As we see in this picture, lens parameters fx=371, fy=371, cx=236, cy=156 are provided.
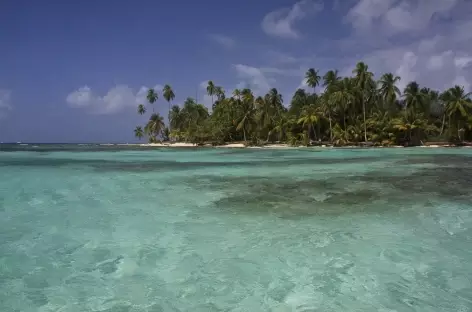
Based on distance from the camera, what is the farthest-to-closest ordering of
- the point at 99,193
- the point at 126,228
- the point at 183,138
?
the point at 183,138, the point at 99,193, the point at 126,228

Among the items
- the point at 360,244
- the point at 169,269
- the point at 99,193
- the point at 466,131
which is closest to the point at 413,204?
the point at 360,244

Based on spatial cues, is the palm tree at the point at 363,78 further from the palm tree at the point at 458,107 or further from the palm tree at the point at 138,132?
the palm tree at the point at 138,132

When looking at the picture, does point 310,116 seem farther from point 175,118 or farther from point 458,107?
point 175,118

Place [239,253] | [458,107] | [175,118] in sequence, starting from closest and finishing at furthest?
1. [239,253]
2. [458,107]
3. [175,118]

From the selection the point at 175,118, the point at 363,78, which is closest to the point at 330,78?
the point at 363,78

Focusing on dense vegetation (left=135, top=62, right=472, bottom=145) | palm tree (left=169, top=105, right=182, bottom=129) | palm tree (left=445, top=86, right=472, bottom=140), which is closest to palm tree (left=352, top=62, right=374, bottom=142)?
dense vegetation (left=135, top=62, right=472, bottom=145)

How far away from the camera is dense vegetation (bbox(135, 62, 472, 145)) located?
52.7 meters

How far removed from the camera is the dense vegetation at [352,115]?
52.7m

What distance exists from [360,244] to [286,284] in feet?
7.00

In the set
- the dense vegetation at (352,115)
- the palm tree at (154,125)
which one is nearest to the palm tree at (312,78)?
the dense vegetation at (352,115)

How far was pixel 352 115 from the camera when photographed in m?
57.1

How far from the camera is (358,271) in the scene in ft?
16.4

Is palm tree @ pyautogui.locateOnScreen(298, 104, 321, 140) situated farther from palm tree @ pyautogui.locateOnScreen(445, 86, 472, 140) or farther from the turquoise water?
the turquoise water

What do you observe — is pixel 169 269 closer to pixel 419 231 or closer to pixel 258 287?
pixel 258 287
